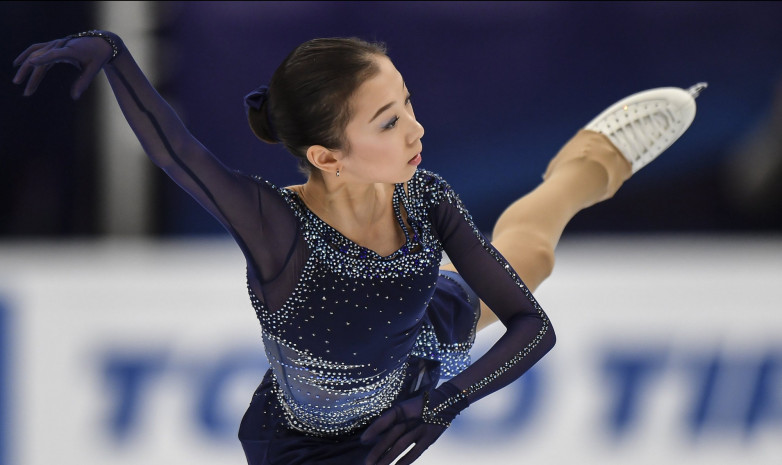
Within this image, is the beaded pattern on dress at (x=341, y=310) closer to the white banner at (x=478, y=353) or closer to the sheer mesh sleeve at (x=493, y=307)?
the sheer mesh sleeve at (x=493, y=307)

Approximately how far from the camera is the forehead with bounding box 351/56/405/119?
168 cm

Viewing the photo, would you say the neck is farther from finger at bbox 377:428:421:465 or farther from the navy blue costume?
finger at bbox 377:428:421:465

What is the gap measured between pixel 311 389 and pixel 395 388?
0.21 m

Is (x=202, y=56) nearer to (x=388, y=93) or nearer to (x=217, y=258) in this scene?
(x=217, y=258)

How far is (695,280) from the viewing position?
108 inches

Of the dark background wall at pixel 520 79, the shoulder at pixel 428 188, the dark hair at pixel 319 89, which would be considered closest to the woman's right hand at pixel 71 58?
the dark hair at pixel 319 89

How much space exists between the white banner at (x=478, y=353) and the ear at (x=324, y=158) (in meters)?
1.08

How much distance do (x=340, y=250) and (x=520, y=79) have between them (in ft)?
7.32

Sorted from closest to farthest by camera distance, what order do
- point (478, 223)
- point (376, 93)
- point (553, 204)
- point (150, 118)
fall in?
point (150, 118), point (376, 93), point (553, 204), point (478, 223)

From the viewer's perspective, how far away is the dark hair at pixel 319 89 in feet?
5.45

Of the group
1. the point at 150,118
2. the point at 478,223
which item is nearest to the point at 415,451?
the point at 150,118

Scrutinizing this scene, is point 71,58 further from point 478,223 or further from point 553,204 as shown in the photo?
point 478,223

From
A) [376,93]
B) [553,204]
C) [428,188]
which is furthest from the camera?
[553,204]

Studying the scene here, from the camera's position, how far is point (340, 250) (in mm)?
1795
